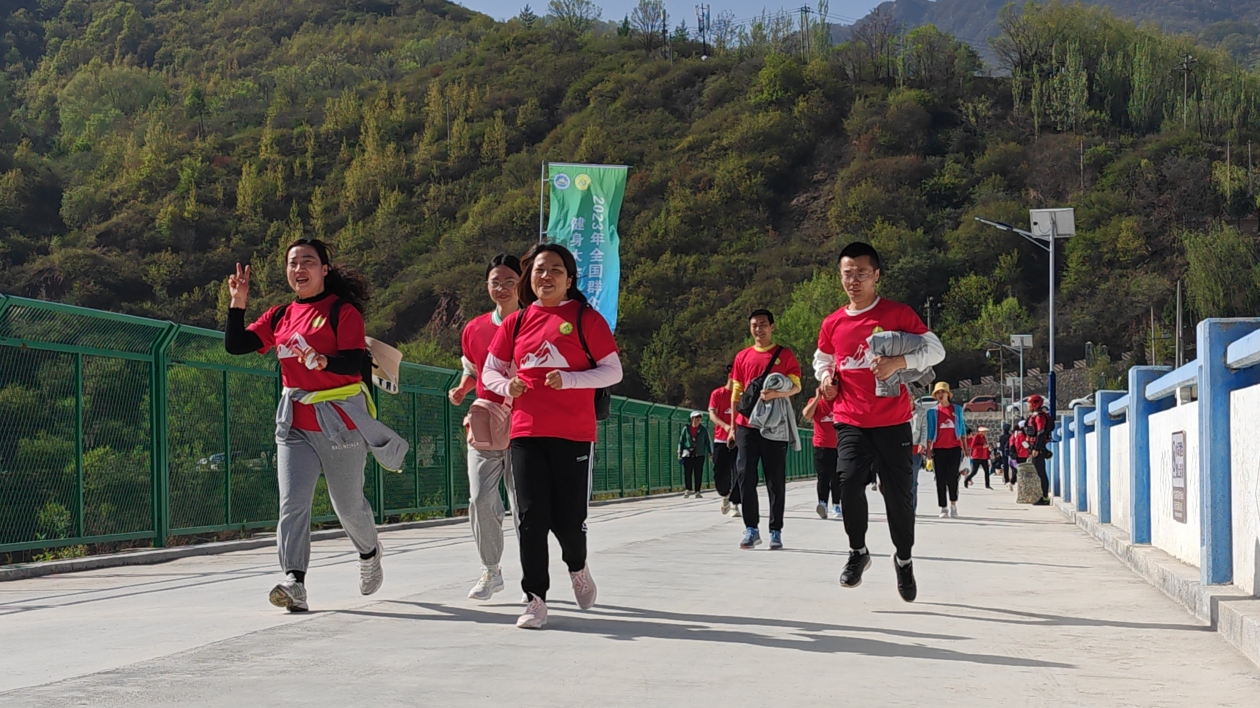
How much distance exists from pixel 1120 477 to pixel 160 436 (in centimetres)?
821

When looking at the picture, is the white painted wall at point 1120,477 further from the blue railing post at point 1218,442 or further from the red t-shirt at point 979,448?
the red t-shirt at point 979,448

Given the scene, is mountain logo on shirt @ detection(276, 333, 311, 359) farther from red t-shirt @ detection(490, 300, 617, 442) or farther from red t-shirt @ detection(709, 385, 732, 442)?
red t-shirt @ detection(709, 385, 732, 442)

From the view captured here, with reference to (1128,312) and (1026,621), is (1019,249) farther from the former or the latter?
(1026,621)

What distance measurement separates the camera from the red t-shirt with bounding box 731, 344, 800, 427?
465 inches

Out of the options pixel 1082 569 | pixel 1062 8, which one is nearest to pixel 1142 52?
pixel 1062 8

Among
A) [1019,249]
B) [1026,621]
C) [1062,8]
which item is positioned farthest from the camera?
[1062,8]

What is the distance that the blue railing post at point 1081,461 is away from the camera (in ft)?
55.1

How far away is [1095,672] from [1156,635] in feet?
4.15

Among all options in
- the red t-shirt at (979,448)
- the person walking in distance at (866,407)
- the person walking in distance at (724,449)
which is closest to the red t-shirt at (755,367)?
the person walking in distance at (724,449)

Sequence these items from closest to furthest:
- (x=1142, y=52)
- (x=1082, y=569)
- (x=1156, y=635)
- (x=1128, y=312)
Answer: (x=1156, y=635)
(x=1082, y=569)
(x=1128, y=312)
(x=1142, y=52)

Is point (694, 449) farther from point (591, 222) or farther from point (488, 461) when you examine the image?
point (488, 461)

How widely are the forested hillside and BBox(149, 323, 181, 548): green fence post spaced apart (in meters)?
75.6

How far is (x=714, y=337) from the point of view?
10712 centimetres

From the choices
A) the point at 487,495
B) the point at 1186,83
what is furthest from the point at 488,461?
the point at 1186,83
